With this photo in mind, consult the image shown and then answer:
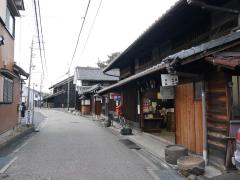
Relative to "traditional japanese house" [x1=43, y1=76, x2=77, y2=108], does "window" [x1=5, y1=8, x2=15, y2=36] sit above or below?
above

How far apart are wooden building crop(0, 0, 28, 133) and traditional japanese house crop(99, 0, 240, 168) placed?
6.92 metres

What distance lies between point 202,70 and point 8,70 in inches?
468

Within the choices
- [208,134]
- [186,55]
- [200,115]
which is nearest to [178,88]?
[200,115]

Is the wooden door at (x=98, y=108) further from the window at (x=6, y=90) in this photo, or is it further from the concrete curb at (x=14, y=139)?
the window at (x=6, y=90)

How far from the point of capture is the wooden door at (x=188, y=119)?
34.5ft

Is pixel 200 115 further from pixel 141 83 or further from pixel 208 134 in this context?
pixel 141 83

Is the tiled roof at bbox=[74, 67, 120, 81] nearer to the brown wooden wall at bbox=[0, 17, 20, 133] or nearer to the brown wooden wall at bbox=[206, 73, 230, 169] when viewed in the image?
the brown wooden wall at bbox=[0, 17, 20, 133]

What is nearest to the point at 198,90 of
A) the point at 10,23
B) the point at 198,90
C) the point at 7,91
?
the point at 198,90

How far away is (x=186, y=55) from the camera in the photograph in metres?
8.45

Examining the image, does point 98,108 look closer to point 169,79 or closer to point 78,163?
point 169,79

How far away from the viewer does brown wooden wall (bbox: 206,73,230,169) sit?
28.2 feet

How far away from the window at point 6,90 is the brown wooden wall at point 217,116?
36.9 ft

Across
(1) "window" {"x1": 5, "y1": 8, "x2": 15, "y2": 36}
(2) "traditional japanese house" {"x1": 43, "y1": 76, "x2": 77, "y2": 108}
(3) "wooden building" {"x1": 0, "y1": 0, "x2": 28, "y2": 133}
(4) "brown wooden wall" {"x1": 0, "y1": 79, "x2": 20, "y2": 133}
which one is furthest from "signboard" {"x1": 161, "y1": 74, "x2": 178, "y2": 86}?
(2) "traditional japanese house" {"x1": 43, "y1": 76, "x2": 77, "y2": 108}

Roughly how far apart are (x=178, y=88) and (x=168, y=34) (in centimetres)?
264
